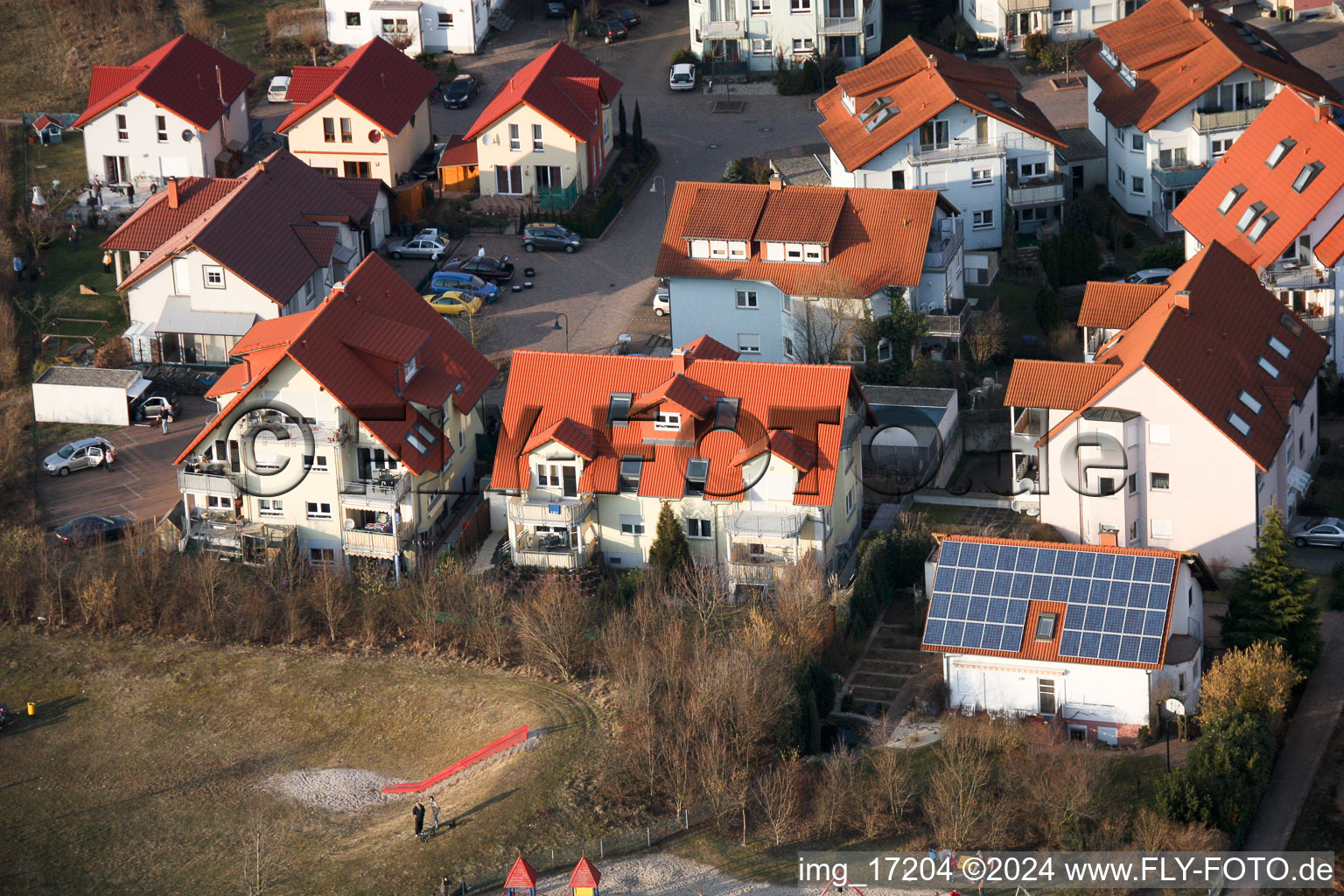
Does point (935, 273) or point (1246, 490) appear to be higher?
point (935, 273)

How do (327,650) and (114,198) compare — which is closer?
(327,650)

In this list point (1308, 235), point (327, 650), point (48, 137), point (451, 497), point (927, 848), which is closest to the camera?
point (927, 848)

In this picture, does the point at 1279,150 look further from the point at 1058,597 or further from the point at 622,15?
the point at 622,15

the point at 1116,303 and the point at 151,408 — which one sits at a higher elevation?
the point at 1116,303

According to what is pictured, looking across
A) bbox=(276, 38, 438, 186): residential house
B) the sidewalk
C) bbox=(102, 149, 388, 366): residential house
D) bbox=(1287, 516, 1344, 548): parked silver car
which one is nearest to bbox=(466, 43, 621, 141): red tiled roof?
bbox=(276, 38, 438, 186): residential house

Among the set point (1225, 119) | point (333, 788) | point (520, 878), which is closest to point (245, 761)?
point (333, 788)

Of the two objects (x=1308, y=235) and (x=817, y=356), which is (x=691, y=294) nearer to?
(x=817, y=356)

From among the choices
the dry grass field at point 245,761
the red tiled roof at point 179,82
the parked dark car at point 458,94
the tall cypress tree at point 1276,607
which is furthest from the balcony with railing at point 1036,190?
the dry grass field at point 245,761

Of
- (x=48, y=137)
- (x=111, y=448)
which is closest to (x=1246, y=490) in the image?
(x=111, y=448)
